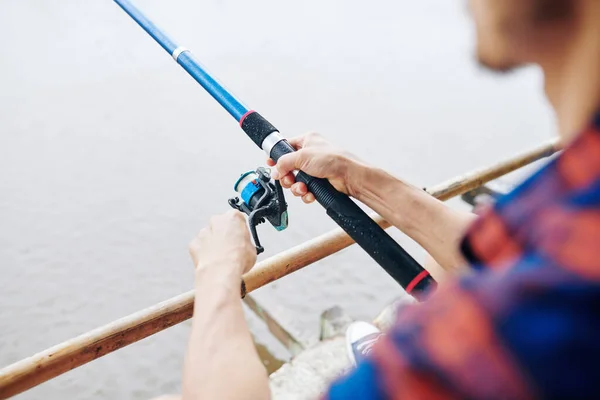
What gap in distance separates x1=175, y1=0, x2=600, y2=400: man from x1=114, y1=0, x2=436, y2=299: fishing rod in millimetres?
500

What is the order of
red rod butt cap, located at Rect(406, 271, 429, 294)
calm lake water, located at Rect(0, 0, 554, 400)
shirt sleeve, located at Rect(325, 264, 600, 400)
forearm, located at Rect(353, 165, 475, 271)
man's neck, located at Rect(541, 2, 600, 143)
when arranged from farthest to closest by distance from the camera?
calm lake water, located at Rect(0, 0, 554, 400) < forearm, located at Rect(353, 165, 475, 271) < red rod butt cap, located at Rect(406, 271, 429, 294) < man's neck, located at Rect(541, 2, 600, 143) < shirt sleeve, located at Rect(325, 264, 600, 400)

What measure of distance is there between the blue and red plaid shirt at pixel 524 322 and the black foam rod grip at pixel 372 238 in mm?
543

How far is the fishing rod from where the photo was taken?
98 centimetres

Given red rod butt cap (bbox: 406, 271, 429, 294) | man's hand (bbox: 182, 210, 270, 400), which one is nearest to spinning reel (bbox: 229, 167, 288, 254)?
man's hand (bbox: 182, 210, 270, 400)

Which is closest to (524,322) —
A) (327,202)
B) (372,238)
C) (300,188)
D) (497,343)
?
(497,343)

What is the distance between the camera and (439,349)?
0.36m

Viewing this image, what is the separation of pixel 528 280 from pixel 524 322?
28 millimetres

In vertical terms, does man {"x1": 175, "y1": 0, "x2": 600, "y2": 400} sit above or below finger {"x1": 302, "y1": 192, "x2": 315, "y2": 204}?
below

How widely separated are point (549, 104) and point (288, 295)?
3.16 meters

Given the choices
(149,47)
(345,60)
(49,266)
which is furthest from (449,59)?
(49,266)

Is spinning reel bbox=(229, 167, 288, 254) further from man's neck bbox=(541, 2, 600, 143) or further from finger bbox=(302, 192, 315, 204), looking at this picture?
man's neck bbox=(541, 2, 600, 143)

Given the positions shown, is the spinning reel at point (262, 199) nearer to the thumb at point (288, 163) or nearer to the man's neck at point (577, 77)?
the thumb at point (288, 163)

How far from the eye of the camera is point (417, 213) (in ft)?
4.02

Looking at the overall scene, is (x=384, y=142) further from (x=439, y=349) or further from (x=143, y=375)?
(x=439, y=349)
